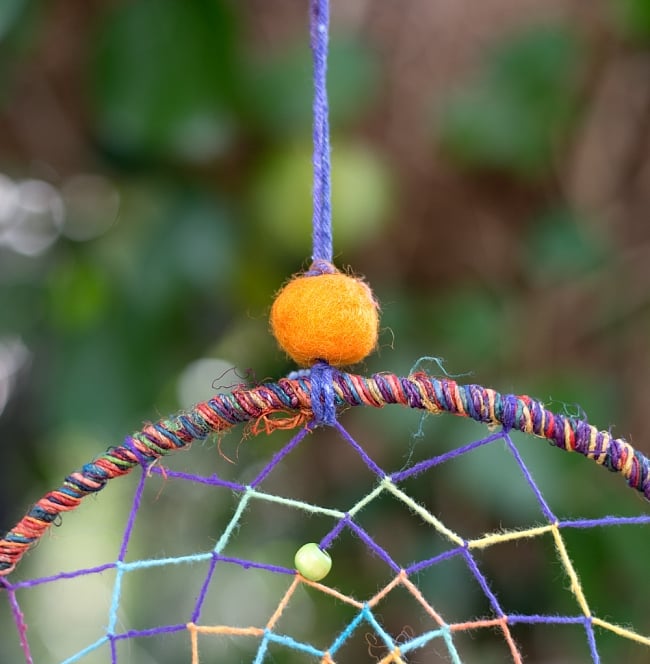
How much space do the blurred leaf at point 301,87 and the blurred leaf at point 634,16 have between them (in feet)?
0.87

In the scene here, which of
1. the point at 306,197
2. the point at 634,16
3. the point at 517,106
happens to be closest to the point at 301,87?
the point at 306,197

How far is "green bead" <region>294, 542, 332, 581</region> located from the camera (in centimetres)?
35

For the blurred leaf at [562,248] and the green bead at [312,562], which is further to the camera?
the blurred leaf at [562,248]

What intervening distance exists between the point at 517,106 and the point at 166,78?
1.23 ft

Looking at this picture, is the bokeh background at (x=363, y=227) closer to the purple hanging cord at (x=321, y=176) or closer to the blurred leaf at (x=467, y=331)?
the blurred leaf at (x=467, y=331)

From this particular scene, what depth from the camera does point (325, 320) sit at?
346 millimetres

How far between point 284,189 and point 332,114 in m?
0.10

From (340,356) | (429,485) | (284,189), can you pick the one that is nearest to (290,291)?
(340,356)

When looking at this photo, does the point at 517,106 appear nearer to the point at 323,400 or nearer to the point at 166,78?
the point at 166,78

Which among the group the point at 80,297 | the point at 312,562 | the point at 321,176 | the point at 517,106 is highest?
the point at 517,106

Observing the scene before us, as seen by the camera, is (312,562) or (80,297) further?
(80,297)

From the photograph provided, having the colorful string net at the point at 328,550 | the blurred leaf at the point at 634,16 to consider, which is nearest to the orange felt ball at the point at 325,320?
the colorful string net at the point at 328,550

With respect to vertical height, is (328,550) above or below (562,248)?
below

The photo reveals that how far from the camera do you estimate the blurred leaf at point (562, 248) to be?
2.79 feet
